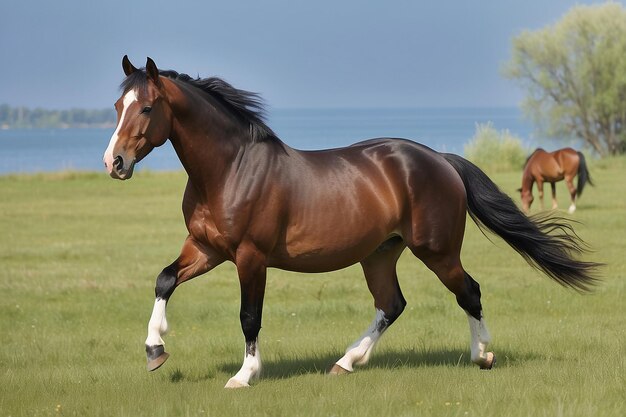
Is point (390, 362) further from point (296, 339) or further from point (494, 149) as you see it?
point (494, 149)

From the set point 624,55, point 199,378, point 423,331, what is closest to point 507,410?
point 199,378

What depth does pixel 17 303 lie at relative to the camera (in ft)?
42.8

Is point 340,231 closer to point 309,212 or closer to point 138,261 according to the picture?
point 309,212

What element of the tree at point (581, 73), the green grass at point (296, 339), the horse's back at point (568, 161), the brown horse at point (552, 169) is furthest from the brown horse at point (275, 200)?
the tree at point (581, 73)

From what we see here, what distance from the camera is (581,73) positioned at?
5834 centimetres

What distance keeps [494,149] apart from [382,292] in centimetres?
→ 3987

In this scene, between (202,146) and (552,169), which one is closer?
(202,146)

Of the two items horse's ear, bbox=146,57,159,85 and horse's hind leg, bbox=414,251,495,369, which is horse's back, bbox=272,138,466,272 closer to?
horse's hind leg, bbox=414,251,495,369

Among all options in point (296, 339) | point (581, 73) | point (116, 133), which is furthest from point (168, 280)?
point (581, 73)

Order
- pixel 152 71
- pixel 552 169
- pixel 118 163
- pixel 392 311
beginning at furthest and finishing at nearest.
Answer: pixel 552 169 < pixel 392 311 < pixel 152 71 < pixel 118 163

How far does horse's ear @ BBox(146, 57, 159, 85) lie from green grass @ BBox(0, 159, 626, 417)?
197 centimetres

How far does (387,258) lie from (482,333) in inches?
35.2

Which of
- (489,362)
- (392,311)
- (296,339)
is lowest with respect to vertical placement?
(296,339)

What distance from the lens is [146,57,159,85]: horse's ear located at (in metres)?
6.58
